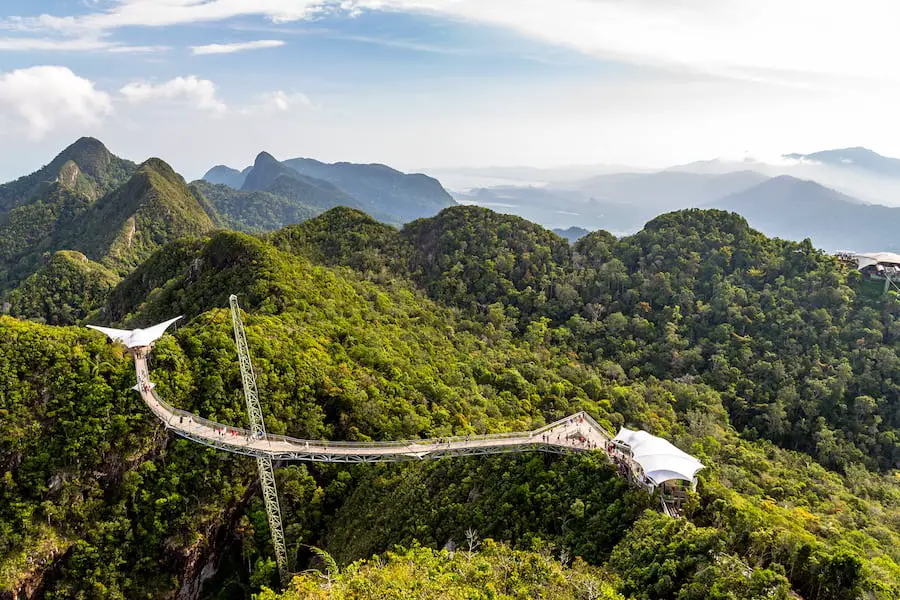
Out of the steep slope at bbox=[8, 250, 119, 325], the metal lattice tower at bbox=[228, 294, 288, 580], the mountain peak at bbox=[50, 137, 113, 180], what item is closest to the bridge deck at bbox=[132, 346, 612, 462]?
the metal lattice tower at bbox=[228, 294, 288, 580]

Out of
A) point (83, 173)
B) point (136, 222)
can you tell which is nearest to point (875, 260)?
point (136, 222)

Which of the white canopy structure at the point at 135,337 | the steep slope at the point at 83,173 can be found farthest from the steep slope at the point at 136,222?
the white canopy structure at the point at 135,337

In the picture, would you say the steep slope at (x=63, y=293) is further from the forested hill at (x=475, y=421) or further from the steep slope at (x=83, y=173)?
the steep slope at (x=83, y=173)

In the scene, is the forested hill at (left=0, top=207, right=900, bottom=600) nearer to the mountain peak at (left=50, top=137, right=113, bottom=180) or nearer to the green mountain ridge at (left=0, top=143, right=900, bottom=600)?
the green mountain ridge at (left=0, top=143, right=900, bottom=600)

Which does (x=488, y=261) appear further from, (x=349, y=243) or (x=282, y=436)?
(x=282, y=436)

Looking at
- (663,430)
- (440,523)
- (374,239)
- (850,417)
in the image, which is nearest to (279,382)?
(440,523)
